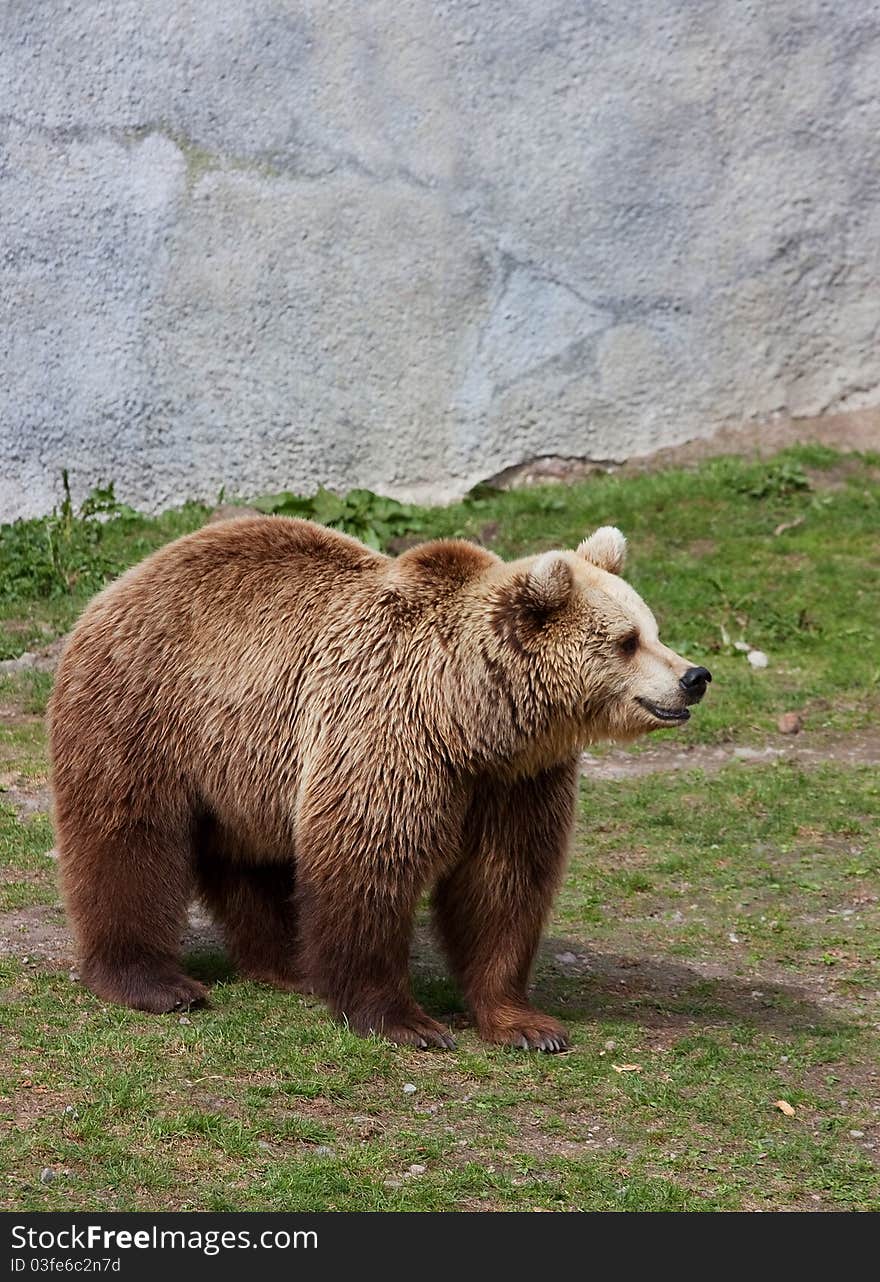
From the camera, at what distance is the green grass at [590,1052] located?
4488 mm

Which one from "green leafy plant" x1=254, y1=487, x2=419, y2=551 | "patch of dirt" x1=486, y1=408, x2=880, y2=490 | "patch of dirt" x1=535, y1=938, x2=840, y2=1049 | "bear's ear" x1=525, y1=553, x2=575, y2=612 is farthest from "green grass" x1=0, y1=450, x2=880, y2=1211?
"patch of dirt" x1=486, y1=408, x2=880, y2=490

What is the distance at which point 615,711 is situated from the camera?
543cm

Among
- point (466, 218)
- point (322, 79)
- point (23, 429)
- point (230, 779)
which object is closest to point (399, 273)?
point (466, 218)

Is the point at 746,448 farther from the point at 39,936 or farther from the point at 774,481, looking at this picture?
the point at 39,936

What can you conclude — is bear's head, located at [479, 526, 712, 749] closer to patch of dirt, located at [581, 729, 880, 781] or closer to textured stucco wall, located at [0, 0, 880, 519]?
patch of dirt, located at [581, 729, 880, 781]

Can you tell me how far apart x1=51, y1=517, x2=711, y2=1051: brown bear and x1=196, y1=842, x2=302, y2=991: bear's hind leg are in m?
0.02

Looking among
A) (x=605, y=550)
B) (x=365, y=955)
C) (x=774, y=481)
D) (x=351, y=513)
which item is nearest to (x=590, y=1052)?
(x=365, y=955)

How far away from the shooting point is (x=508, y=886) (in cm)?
561

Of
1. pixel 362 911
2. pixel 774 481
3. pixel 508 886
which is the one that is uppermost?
pixel 774 481

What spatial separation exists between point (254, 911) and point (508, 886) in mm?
1023

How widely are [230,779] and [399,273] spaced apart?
6.68m

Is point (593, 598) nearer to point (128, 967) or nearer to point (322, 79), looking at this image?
point (128, 967)

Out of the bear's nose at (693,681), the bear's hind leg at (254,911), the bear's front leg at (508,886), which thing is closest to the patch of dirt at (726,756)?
the bear's hind leg at (254,911)

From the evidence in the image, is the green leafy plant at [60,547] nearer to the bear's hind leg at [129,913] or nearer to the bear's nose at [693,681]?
the bear's hind leg at [129,913]
